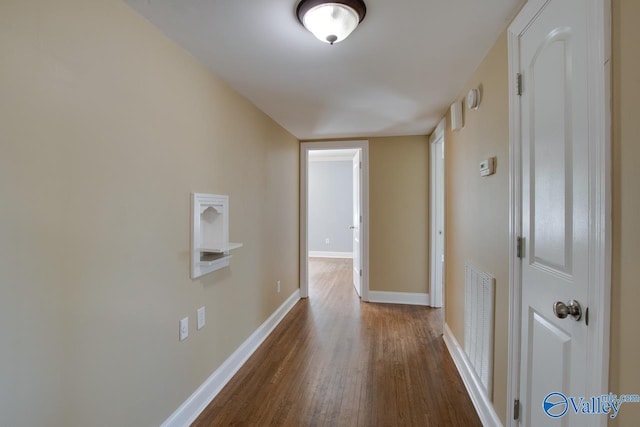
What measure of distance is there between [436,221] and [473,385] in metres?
2.12

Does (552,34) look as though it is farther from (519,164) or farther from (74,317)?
(74,317)

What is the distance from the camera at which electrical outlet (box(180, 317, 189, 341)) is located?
1.75m

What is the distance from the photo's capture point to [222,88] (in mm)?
2176

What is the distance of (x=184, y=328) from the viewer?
1776 mm

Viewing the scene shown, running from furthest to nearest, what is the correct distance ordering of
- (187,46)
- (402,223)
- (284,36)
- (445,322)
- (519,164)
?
(402,223) → (445,322) → (187,46) → (284,36) → (519,164)

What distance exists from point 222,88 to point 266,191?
43.8 inches

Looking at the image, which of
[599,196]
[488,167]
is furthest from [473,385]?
[599,196]

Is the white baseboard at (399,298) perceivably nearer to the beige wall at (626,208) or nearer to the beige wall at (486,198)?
the beige wall at (486,198)

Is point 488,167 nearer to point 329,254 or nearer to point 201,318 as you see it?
point 201,318

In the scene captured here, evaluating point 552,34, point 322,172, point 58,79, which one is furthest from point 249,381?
point 322,172

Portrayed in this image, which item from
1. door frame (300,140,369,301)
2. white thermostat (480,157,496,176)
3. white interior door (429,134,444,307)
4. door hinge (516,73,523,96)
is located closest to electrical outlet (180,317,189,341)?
white thermostat (480,157,496,176)

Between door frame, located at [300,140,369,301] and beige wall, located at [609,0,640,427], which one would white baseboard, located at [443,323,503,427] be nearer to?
beige wall, located at [609,0,640,427]

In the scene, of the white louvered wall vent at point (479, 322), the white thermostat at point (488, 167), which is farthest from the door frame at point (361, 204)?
the white thermostat at point (488, 167)

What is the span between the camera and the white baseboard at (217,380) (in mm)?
1728
